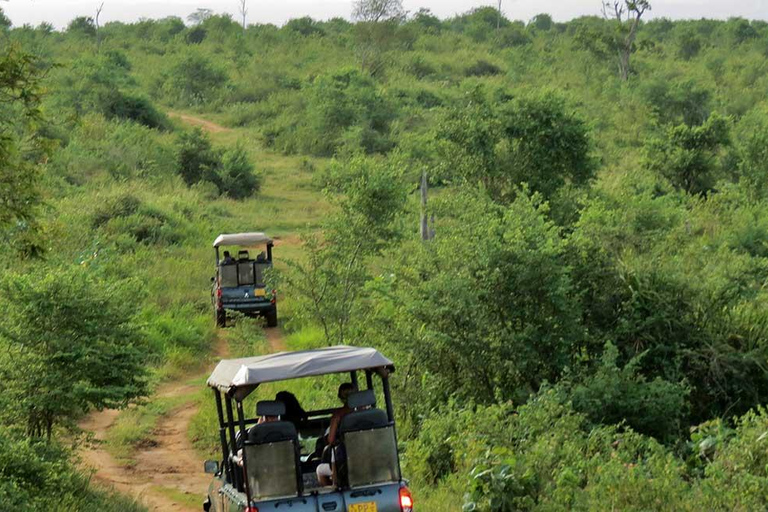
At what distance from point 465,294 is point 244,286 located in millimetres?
8304

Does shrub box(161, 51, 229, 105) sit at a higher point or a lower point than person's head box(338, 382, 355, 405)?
higher

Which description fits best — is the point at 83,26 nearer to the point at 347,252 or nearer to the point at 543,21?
the point at 543,21

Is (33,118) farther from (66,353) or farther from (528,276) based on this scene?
(528,276)

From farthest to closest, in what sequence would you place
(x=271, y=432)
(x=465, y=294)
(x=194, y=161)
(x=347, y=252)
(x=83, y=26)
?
1. (x=83, y=26)
2. (x=194, y=161)
3. (x=347, y=252)
4. (x=465, y=294)
5. (x=271, y=432)

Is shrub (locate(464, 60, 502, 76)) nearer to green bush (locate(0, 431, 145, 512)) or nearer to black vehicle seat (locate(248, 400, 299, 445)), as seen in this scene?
green bush (locate(0, 431, 145, 512))

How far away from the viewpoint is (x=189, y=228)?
2736 cm

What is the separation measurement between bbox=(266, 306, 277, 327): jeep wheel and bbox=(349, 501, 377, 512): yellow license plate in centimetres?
1287

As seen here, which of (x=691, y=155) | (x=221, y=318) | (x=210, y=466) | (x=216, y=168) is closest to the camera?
(x=210, y=466)

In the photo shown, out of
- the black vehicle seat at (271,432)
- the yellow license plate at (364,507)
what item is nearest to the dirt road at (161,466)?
the black vehicle seat at (271,432)

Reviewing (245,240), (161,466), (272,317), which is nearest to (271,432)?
(161,466)

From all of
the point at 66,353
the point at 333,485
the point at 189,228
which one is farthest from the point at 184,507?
the point at 189,228

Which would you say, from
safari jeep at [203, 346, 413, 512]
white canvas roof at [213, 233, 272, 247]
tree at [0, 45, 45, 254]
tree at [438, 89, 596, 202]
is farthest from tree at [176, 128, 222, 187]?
safari jeep at [203, 346, 413, 512]

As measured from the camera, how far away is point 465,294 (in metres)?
12.7

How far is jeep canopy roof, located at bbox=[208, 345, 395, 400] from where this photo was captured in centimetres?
771
